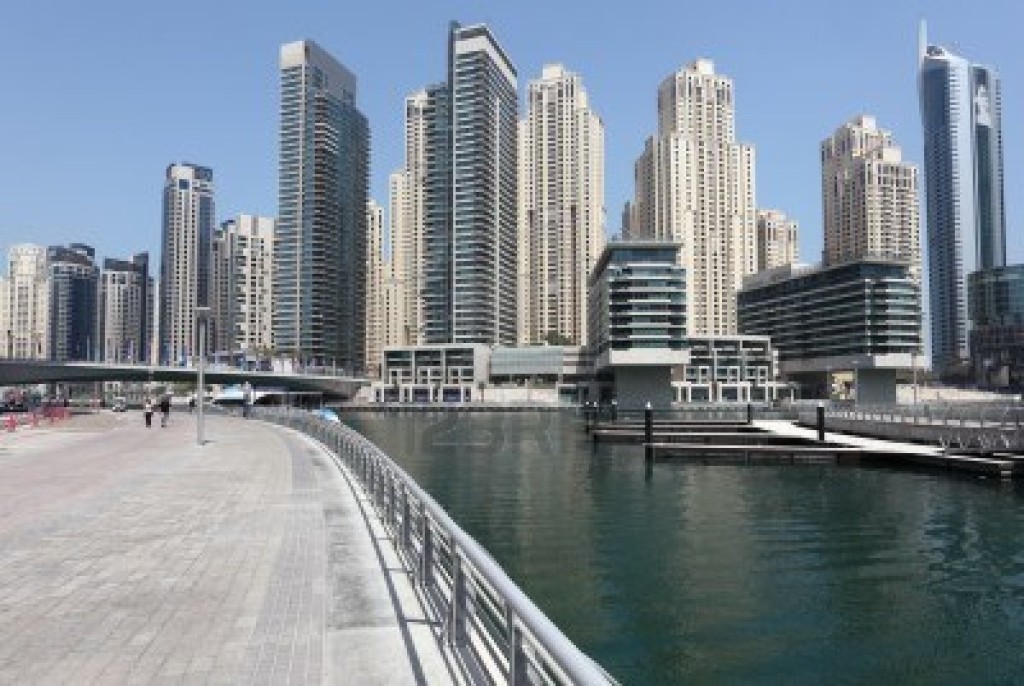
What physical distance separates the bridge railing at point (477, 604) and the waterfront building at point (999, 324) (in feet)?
662

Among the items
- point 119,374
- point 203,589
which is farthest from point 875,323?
point 203,589

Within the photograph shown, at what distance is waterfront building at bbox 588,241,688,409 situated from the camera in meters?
156

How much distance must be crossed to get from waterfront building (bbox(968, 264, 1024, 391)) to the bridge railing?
201703 mm

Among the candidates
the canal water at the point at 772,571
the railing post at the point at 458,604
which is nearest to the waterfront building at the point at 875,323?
the canal water at the point at 772,571

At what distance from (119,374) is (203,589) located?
5467 inches

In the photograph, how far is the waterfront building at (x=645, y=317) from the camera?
155875mm

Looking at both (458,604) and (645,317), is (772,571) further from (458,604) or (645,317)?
(645,317)

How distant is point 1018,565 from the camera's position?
65.3 ft

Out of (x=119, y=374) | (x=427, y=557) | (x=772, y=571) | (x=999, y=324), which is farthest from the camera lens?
(x=999, y=324)

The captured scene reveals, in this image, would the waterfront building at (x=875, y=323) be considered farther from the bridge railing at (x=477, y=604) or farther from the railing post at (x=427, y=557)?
the railing post at (x=427, y=557)

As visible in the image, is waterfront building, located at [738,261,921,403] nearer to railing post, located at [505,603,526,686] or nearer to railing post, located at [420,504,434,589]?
railing post, located at [420,504,434,589]

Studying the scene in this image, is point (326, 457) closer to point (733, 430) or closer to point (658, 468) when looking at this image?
point (658, 468)

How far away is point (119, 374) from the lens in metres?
134

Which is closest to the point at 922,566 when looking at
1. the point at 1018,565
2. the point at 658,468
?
the point at 1018,565
